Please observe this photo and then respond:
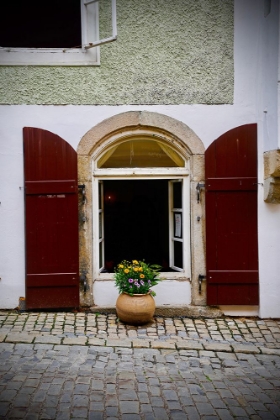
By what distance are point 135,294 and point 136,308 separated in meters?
0.18

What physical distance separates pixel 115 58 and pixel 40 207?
7.78 feet

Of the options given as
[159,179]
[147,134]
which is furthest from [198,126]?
[159,179]

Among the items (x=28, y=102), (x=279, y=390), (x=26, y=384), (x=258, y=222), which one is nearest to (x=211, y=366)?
(x=279, y=390)

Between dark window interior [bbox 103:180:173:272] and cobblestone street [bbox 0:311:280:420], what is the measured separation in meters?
2.31

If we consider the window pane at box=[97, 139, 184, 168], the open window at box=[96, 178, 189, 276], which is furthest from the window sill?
the open window at box=[96, 178, 189, 276]

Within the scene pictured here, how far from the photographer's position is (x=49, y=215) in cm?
565

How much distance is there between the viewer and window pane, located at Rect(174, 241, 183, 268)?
239 inches

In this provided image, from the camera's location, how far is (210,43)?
5691 mm

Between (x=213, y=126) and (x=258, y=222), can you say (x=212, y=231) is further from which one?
(x=213, y=126)

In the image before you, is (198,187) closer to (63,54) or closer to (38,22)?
(63,54)

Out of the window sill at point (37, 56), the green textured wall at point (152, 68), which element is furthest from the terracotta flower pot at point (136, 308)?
the window sill at point (37, 56)

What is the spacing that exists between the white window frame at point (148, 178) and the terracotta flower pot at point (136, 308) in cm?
61

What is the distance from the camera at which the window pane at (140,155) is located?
233 inches

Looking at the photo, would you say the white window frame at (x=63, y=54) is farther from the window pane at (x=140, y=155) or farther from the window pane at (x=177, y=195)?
the window pane at (x=177, y=195)
